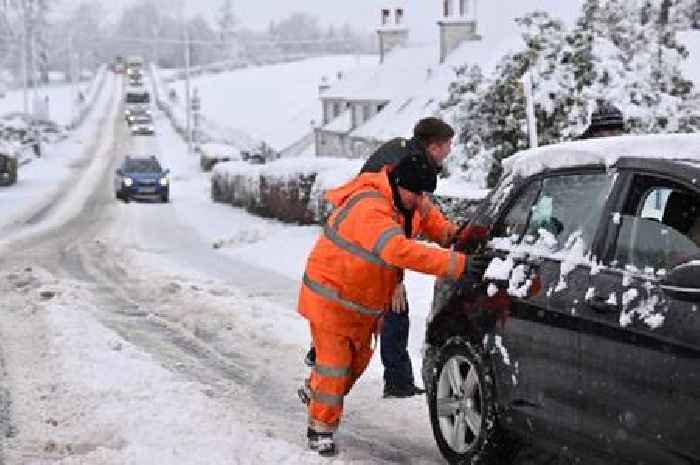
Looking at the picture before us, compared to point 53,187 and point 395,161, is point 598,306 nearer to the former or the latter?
point 395,161

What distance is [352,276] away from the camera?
5891 millimetres

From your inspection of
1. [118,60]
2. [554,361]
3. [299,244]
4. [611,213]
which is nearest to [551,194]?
[611,213]

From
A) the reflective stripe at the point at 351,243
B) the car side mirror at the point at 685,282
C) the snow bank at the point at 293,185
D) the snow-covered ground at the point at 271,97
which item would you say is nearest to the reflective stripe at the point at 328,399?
the reflective stripe at the point at 351,243

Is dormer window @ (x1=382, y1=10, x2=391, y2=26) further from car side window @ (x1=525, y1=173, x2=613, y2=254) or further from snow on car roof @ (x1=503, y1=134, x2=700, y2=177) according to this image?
car side window @ (x1=525, y1=173, x2=613, y2=254)

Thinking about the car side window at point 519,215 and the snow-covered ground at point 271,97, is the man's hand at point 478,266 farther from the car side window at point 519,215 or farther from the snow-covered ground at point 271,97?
the snow-covered ground at point 271,97

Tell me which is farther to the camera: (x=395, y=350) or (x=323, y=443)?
(x=395, y=350)

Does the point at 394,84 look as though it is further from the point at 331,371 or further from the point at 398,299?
the point at 331,371

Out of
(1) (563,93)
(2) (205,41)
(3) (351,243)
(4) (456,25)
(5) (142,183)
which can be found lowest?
(5) (142,183)

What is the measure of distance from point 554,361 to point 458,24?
45237 millimetres

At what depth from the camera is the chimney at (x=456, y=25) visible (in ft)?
161

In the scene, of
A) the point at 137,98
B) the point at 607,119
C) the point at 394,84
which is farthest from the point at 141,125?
the point at 607,119

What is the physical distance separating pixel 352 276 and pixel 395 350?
1.81 meters

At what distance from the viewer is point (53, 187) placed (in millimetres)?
40812

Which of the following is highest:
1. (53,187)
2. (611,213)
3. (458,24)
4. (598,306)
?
(458,24)
